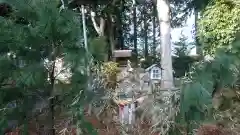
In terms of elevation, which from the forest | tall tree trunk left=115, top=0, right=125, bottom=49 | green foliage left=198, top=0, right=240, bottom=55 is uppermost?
tall tree trunk left=115, top=0, right=125, bottom=49

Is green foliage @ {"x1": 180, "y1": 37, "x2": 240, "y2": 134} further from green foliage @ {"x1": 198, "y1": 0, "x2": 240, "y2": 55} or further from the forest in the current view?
green foliage @ {"x1": 198, "y1": 0, "x2": 240, "y2": 55}

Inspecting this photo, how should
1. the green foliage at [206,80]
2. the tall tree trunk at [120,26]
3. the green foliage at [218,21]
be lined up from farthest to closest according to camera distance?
the tall tree trunk at [120,26]
the green foliage at [218,21]
the green foliage at [206,80]

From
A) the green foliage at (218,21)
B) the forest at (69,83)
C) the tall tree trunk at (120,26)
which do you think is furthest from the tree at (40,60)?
the tall tree trunk at (120,26)

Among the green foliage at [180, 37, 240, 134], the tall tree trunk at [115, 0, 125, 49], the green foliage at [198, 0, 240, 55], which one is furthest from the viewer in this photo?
the tall tree trunk at [115, 0, 125, 49]

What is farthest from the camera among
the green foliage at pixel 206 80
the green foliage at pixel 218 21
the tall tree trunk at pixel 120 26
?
the tall tree trunk at pixel 120 26

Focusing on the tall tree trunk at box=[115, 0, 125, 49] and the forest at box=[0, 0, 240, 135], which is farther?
the tall tree trunk at box=[115, 0, 125, 49]

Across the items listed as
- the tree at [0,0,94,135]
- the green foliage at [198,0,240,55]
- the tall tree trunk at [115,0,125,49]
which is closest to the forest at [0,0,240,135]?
the tree at [0,0,94,135]

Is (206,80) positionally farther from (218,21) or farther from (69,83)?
(218,21)

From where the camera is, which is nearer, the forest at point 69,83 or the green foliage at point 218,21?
the forest at point 69,83

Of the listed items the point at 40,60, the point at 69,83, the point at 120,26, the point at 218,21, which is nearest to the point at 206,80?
the point at 69,83

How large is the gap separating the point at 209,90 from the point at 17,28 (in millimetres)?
782

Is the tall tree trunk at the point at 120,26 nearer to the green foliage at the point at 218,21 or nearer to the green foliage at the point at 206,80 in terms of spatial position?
the green foliage at the point at 218,21

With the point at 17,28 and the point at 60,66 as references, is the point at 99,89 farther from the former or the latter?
the point at 17,28

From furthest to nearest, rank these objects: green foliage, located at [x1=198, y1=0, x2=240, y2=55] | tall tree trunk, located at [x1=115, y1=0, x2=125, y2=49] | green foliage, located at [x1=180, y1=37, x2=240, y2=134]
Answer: tall tree trunk, located at [x1=115, y1=0, x2=125, y2=49]
green foliage, located at [x1=198, y1=0, x2=240, y2=55]
green foliage, located at [x1=180, y1=37, x2=240, y2=134]
